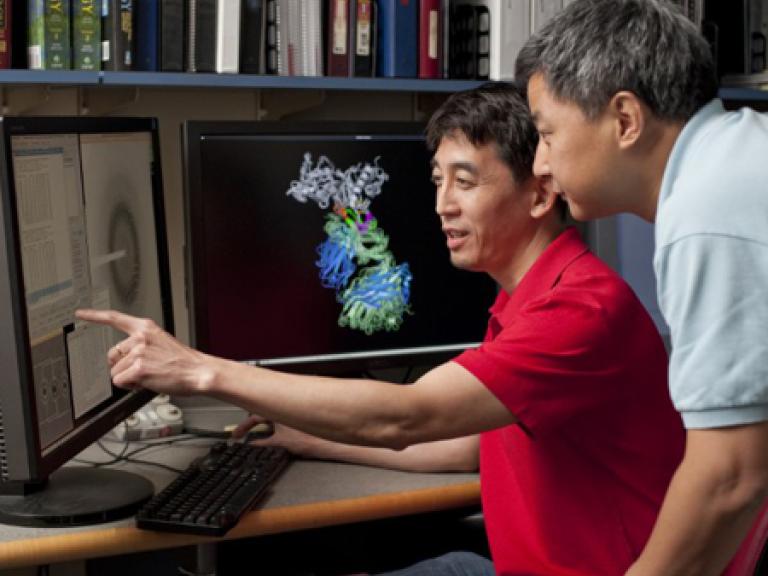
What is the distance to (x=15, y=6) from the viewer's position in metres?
1.91

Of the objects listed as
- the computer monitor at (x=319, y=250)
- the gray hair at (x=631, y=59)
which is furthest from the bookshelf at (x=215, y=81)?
the gray hair at (x=631, y=59)

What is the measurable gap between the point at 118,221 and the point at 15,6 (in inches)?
18.2

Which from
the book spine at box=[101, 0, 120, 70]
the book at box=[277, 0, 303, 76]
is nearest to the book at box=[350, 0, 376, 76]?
the book at box=[277, 0, 303, 76]

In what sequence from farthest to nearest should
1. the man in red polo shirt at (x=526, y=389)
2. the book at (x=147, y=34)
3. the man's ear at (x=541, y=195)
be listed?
the book at (x=147, y=34) → the man's ear at (x=541, y=195) → the man in red polo shirt at (x=526, y=389)

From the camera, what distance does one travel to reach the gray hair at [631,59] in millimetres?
1222

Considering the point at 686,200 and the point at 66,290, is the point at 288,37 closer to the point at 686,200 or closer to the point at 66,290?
the point at 66,290

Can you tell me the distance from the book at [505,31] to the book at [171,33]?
0.58 m

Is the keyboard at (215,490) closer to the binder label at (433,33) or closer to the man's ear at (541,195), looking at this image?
the man's ear at (541,195)

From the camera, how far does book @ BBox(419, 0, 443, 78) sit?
7.34 feet

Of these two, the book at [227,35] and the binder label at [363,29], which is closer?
the book at [227,35]

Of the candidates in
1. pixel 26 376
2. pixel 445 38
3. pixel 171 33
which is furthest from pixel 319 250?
pixel 26 376

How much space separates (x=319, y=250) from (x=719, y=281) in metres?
0.98

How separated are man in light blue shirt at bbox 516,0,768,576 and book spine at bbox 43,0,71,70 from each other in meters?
0.91

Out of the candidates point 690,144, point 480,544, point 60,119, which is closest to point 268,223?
point 60,119
